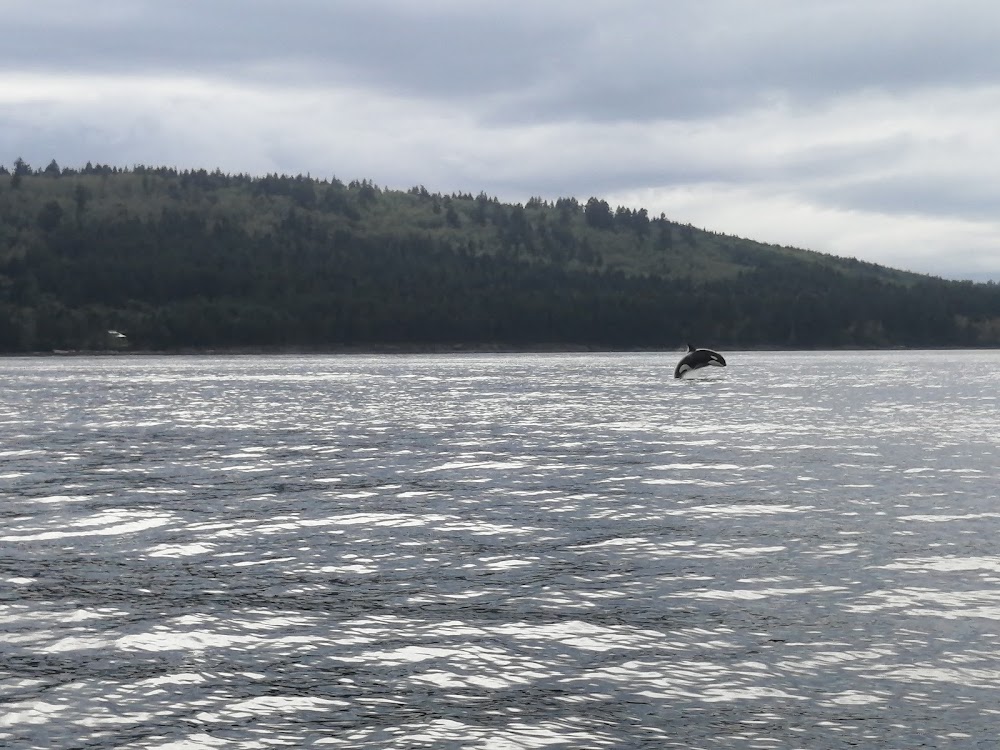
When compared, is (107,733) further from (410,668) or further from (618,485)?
(618,485)

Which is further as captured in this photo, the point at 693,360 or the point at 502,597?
the point at 693,360

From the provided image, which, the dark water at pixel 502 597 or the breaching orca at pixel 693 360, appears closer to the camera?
the dark water at pixel 502 597

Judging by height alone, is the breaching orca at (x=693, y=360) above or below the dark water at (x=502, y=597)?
above

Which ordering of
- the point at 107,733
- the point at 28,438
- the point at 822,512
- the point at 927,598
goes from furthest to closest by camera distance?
the point at 28,438, the point at 822,512, the point at 927,598, the point at 107,733

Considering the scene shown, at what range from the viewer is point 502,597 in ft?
65.8

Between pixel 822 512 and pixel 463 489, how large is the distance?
1030cm

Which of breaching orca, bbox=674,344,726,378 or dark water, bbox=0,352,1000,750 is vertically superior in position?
breaching orca, bbox=674,344,726,378

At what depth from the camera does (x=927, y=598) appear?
19.5 m

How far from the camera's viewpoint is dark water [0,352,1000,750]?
45.5ft

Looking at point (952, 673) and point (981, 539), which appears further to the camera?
point (981, 539)

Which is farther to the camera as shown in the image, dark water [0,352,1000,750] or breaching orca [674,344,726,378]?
breaching orca [674,344,726,378]

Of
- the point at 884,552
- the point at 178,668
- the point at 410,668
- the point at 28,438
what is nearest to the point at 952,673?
the point at 410,668

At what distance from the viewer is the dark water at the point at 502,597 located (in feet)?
45.5

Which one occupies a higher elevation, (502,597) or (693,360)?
(693,360)
